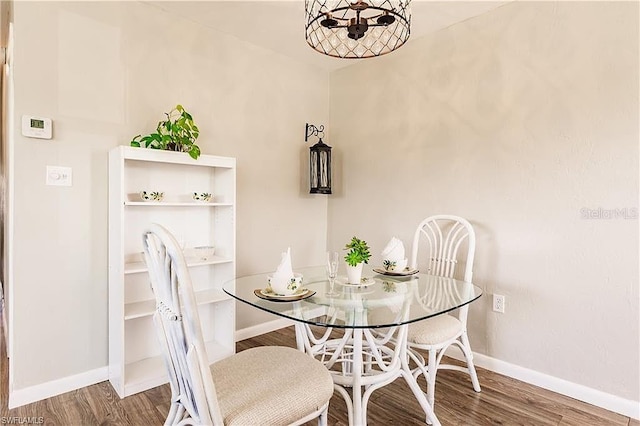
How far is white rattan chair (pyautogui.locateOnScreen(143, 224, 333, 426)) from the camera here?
1083mm

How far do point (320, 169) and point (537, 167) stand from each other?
5.49 feet

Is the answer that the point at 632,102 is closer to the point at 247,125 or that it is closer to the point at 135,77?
the point at 247,125

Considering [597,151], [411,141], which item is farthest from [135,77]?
[597,151]

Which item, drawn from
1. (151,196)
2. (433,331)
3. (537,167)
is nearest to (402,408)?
(433,331)

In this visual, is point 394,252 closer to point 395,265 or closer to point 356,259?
point 395,265

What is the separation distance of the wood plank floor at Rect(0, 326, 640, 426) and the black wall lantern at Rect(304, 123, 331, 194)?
170 centimetres

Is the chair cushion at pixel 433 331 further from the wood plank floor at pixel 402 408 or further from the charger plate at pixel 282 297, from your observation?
the charger plate at pixel 282 297

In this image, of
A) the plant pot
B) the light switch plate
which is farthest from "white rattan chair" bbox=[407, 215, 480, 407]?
the light switch plate

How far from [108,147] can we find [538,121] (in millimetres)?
2650

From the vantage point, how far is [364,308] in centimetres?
156

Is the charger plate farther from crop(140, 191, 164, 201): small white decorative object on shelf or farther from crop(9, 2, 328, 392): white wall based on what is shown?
crop(9, 2, 328, 392): white wall

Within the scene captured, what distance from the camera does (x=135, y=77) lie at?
2492mm

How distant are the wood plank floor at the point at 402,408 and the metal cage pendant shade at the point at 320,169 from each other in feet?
5.57

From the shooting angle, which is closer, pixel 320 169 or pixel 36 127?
pixel 36 127
